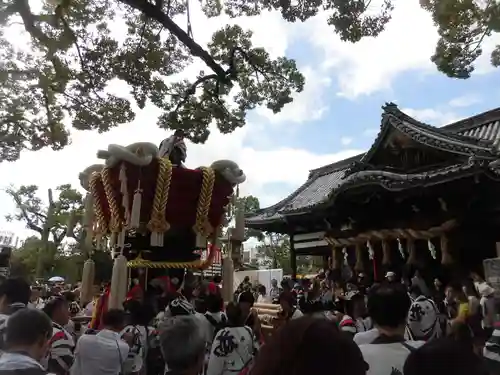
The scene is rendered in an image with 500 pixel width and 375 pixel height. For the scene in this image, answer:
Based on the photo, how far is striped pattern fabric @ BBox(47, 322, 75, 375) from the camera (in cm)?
350

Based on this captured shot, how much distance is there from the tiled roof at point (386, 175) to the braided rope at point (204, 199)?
5.09 m

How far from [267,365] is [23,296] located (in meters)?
3.06

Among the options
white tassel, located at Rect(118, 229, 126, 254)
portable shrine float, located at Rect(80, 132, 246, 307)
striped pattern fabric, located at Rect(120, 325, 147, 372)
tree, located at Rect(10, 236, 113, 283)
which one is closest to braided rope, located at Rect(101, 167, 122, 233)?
portable shrine float, located at Rect(80, 132, 246, 307)

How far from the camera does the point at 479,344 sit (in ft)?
15.8

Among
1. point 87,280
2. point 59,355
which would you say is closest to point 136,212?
point 87,280

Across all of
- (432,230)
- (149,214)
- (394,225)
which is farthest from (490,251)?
(149,214)

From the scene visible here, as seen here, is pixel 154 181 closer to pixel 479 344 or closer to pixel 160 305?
pixel 160 305

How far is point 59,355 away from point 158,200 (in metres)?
3.09

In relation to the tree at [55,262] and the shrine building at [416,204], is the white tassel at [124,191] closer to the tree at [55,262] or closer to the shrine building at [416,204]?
the shrine building at [416,204]

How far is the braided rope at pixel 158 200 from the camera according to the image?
630 cm

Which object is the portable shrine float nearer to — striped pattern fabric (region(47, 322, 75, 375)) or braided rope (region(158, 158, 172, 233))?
braided rope (region(158, 158, 172, 233))

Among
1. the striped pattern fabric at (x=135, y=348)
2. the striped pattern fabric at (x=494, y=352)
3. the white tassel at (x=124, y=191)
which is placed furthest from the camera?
the white tassel at (x=124, y=191)

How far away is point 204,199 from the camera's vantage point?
6703mm

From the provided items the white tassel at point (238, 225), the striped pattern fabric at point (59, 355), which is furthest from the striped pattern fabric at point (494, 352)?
the white tassel at point (238, 225)
